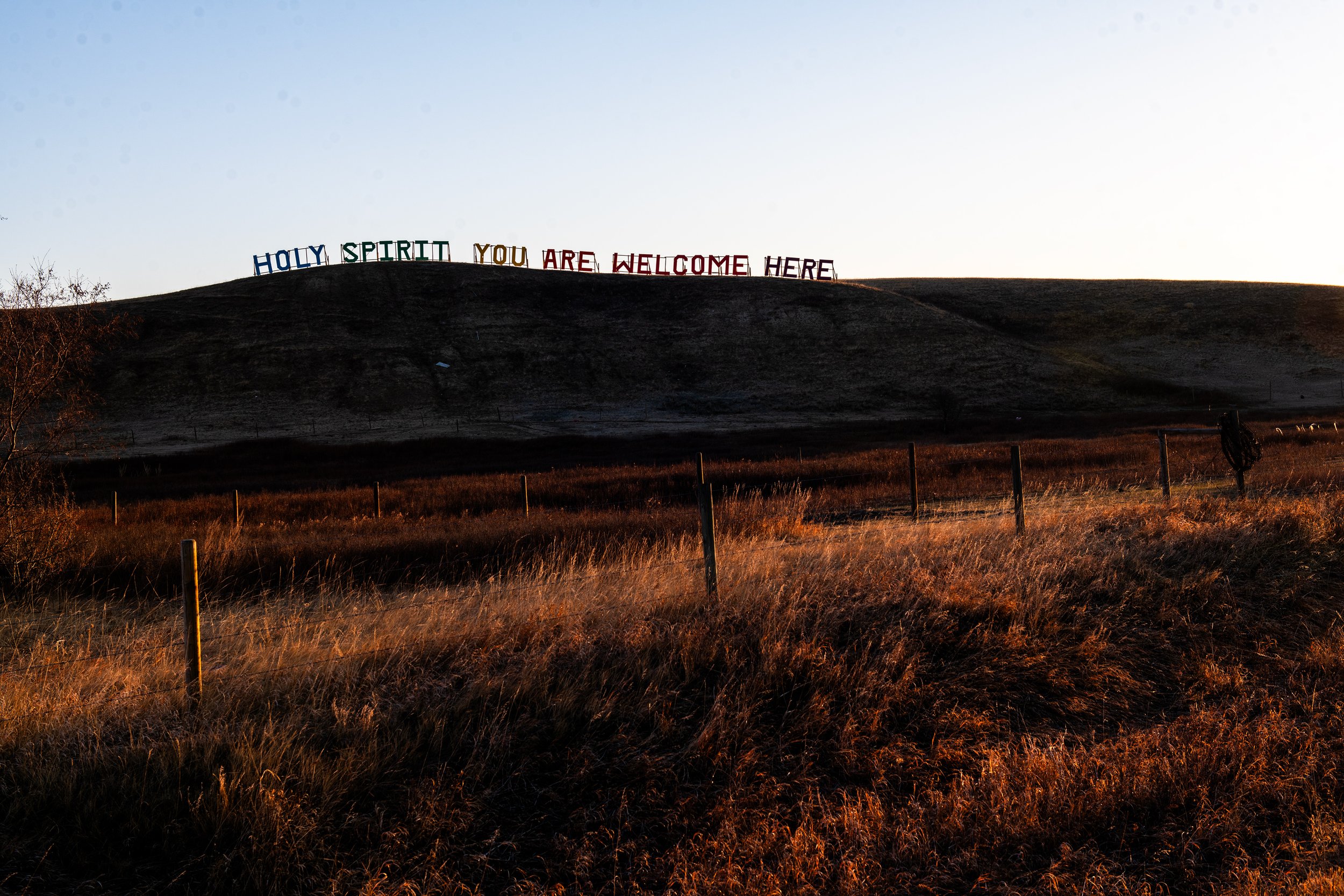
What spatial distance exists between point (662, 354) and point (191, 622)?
78.2m

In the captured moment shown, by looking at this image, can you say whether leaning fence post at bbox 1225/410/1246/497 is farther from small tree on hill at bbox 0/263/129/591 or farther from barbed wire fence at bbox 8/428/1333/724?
small tree on hill at bbox 0/263/129/591

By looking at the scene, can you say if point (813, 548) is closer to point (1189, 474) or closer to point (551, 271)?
point (1189, 474)

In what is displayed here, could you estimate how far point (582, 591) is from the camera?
905cm

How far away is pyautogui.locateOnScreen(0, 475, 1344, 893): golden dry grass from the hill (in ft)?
158

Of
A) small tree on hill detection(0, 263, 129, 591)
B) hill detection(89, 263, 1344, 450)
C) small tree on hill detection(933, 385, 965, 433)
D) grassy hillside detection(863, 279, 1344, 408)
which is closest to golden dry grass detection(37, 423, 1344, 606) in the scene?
small tree on hill detection(0, 263, 129, 591)

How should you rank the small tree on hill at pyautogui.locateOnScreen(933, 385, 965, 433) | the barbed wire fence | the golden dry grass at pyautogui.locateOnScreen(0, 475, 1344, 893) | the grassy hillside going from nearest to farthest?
the golden dry grass at pyautogui.locateOnScreen(0, 475, 1344, 893) → the barbed wire fence → the small tree on hill at pyautogui.locateOnScreen(933, 385, 965, 433) → the grassy hillside

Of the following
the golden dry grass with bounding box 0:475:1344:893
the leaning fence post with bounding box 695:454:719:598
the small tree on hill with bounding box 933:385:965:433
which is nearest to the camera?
the golden dry grass with bounding box 0:475:1344:893

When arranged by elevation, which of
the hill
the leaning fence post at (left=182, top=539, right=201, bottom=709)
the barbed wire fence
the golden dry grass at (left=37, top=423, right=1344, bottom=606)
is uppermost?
the hill

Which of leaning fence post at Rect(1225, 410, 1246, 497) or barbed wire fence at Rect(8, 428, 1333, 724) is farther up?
leaning fence post at Rect(1225, 410, 1246, 497)

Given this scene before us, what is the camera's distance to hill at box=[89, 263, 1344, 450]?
6519 cm

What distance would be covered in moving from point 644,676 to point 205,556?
10805 millimetres

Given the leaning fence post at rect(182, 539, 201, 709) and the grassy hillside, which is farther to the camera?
the grassy hillside

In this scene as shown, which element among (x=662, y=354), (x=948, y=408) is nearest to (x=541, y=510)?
(x=948, y=408)

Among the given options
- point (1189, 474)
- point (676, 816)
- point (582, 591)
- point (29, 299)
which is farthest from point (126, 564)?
point (1189, 474)
